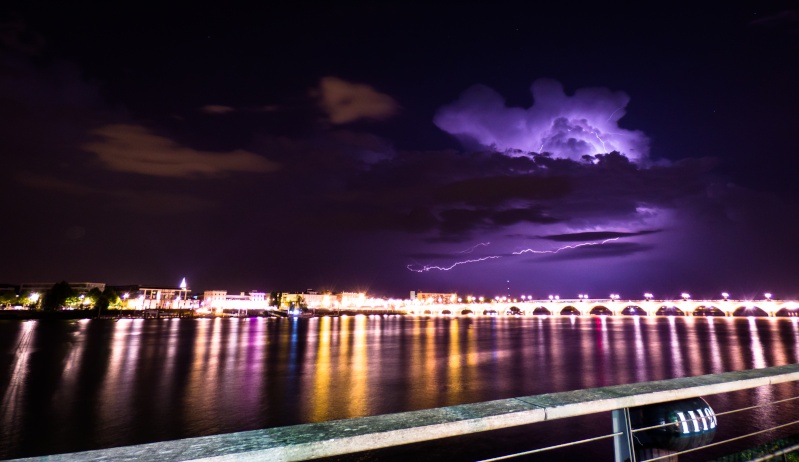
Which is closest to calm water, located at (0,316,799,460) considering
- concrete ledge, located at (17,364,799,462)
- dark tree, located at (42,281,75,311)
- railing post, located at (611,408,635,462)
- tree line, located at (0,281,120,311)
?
railing post, located at (611,408,635,462)

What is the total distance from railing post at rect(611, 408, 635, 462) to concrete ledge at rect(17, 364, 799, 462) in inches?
5.9

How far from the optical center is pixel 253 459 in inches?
95.1

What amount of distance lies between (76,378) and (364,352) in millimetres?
28761

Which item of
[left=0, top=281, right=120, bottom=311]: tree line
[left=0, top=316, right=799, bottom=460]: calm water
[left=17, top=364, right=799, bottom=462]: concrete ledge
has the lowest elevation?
[left=0, top=316, right=799, bottom=460]: calm water

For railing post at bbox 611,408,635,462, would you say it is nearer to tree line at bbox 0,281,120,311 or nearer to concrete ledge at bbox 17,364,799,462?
concrete ledge at bbox 17,364,799,462

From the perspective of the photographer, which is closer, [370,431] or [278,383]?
[370,431]

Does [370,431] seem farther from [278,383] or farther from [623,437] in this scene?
[278,383]

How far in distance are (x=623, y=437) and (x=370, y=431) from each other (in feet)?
7.64

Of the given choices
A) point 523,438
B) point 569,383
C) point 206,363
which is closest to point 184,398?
point 206,363

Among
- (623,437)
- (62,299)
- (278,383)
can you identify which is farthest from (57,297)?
(623,437)

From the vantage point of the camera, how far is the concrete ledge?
243cm

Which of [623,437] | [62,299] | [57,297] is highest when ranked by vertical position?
[57,297]

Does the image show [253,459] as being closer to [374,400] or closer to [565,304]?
[374,400]

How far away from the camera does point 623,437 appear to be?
3697 millimetres
